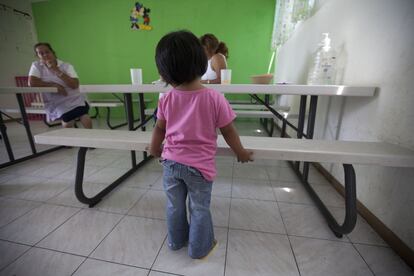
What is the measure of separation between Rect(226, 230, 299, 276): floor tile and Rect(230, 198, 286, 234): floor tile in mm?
44

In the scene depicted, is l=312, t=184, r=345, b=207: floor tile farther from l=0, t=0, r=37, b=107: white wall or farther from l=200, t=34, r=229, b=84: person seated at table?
l=0, t=0, r=37, b=107: white wall

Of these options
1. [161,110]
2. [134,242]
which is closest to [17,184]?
[134,242]

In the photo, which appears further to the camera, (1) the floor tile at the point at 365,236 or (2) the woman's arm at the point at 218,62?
(2) the woman's arm at the point at 218,62

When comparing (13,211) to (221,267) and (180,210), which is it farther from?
(221,267)

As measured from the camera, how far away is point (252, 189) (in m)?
1.37

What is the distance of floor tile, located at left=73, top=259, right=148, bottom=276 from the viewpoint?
2.48 feet

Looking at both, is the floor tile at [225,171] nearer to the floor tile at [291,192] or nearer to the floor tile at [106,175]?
the floor tile at [291,192]

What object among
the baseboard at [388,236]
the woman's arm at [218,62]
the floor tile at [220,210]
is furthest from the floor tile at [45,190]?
the baseboard at [388,236]

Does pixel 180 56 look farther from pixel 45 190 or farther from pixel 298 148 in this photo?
pixel 45 190

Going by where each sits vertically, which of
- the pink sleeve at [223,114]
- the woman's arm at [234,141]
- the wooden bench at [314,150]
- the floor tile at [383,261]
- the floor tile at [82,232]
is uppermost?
the pink sleeve at [223,114]

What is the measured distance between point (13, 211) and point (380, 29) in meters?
2.25

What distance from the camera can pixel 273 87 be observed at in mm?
1024

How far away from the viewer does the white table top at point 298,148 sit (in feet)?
2.37

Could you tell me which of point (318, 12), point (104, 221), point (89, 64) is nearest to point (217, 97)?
point (104, 221)
